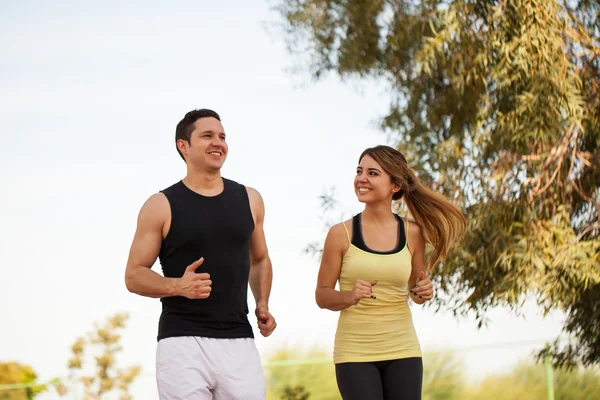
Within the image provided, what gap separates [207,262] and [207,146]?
0.52 metres

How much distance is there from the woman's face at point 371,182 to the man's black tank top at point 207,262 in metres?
0.74

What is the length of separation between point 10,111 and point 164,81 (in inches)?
168

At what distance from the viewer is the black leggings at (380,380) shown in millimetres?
4195

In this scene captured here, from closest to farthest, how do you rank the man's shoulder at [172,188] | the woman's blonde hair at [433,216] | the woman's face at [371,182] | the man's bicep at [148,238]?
the man's bicep at [148,238], the man's shoulder at [172,188], the woman's face at [371,182], the woman's blonde hair at [433,216]

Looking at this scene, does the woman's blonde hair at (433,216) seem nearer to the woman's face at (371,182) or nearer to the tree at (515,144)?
the woman's face at (371,182)

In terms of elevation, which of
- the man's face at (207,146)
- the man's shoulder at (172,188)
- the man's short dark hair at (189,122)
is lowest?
the man's shoulder at (172,188)

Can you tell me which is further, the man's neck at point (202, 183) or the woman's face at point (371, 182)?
the woman's face at point (371, 182)

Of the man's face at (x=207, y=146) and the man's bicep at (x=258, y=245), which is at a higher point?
the man's face at (x=207, y=146)

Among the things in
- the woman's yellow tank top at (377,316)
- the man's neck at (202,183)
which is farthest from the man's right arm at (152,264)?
the woman's yellow tank top at (377,316)

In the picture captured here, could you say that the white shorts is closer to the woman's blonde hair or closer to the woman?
the woman

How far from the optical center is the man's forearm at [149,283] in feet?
12.3

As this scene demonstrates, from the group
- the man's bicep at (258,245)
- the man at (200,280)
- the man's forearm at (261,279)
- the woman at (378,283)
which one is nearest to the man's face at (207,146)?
the man at (200,280)

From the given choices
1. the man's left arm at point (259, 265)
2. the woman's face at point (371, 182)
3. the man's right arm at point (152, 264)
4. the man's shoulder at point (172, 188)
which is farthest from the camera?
the woman's face at point (371, 182)

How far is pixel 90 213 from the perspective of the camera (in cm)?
2083
